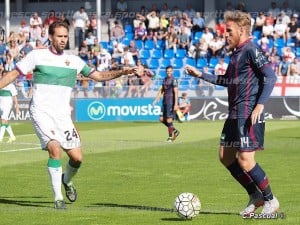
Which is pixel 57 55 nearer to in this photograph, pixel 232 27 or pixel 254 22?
pixel 232 27

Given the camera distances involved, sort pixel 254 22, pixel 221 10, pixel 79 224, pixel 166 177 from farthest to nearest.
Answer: pixel 221 10 → pixel 254 22 → pixel 166 177 → pixel 79 224

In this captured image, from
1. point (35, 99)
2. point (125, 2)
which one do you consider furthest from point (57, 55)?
point (125, 2)

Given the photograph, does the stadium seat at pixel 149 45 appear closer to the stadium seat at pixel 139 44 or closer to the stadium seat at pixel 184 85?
the stadium seat at pixel 139 44

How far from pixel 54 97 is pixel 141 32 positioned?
30953 millimetres

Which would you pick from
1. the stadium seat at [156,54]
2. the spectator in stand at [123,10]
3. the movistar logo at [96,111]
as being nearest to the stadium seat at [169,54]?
the stadium seat at [156,54]

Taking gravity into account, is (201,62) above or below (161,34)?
below

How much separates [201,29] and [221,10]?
4.22 meters

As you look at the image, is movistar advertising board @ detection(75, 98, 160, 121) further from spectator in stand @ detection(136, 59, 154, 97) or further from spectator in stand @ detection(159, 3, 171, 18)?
spectator in stand @ detection(159, 3, 171, 18)

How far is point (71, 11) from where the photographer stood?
A: 49.2m

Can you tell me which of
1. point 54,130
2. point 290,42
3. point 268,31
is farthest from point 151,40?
point 54,130

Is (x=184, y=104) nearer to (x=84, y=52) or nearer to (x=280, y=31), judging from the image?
(x=84, y=52)

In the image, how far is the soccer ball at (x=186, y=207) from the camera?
1079 cm

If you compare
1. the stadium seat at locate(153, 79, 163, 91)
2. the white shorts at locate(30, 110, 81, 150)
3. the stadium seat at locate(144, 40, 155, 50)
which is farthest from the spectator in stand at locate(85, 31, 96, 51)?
the white shorts at locate(30, 110, 81, 150)

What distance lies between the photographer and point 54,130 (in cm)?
1216
